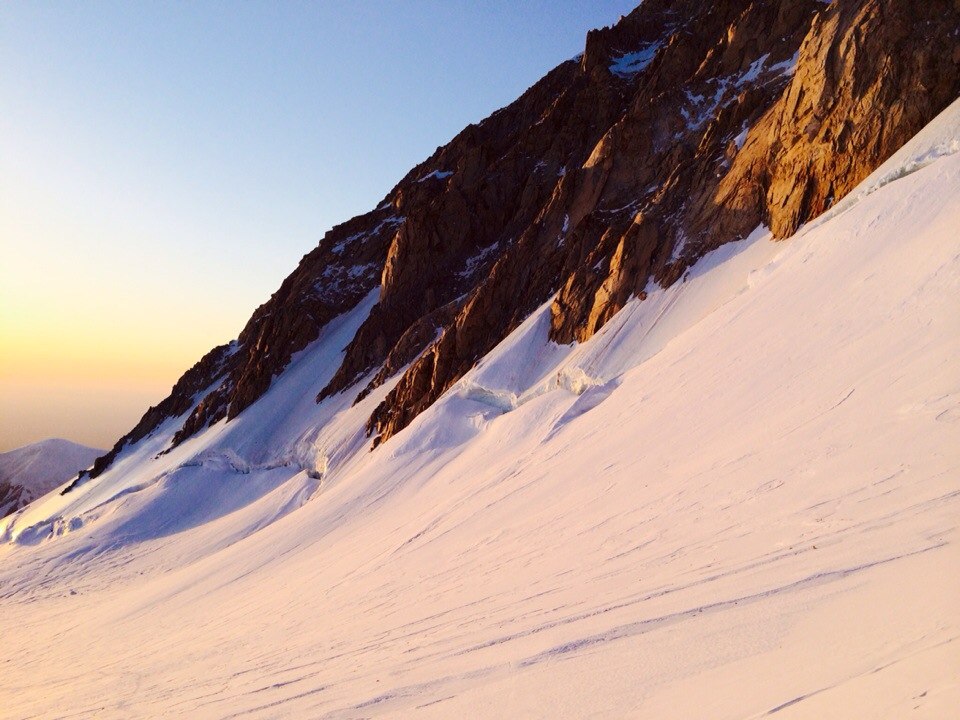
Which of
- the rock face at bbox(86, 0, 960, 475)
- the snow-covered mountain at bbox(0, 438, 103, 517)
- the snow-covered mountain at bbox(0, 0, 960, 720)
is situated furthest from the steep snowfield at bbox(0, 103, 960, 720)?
the snow-covered mountain at bbox(0, 438, 103, 517)

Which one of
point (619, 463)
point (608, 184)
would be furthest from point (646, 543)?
point (608, 184)

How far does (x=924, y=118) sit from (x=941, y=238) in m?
8.49

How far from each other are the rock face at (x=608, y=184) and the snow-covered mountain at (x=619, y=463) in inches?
6.1

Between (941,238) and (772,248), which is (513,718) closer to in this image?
(941,238)

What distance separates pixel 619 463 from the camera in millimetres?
12523

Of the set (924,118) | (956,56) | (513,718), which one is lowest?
(513,718)

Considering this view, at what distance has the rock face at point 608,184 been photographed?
64.8 feet

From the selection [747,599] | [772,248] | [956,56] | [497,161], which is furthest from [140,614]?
[497,161]

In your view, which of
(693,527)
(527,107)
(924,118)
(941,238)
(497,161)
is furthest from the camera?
(527,107)

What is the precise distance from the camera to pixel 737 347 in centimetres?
1437

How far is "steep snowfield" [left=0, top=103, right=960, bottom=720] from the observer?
482cm

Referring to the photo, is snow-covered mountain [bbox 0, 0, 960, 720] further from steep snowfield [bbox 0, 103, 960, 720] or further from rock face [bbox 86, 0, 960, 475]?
rock face [bbox 86, 0, 960, 475]

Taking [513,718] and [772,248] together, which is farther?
[772,248]

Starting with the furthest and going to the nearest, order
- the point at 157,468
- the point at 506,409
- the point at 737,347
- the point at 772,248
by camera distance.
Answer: the point at 157,468, the point at 506,409, the point at 772,248, the point at 737,347
